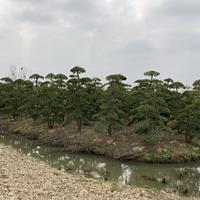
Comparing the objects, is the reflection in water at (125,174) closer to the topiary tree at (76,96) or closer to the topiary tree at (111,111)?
the topiary tree at (111,111)

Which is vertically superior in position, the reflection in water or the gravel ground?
the gravel ground

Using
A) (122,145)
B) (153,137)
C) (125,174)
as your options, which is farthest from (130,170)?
(122,145)

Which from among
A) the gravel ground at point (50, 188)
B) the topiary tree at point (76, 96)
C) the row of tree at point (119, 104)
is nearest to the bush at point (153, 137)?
the row of tree at point (119, 104)

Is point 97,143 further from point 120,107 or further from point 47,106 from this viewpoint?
point 47,106

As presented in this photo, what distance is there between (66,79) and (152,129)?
13.6m

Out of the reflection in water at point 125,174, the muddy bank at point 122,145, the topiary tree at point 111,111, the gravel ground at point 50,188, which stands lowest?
the reflection in water at point 125,174

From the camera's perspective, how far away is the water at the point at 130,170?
20750 millimetres

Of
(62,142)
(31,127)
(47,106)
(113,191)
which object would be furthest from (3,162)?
(31,127)

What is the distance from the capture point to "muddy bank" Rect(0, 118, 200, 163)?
1145 inches

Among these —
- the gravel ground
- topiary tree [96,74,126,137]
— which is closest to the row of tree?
topiary tree [96,74,126,137]

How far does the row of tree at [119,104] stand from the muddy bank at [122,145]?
91 centimetres

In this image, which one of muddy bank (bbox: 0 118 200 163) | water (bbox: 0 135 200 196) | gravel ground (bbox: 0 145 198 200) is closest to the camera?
gravel ground (bbox: 0 145 198 200)

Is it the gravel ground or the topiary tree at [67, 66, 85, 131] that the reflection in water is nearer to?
the gravel ground

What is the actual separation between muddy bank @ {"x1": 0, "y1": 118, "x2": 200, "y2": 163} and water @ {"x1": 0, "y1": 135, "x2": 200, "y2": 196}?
95 centimetres
